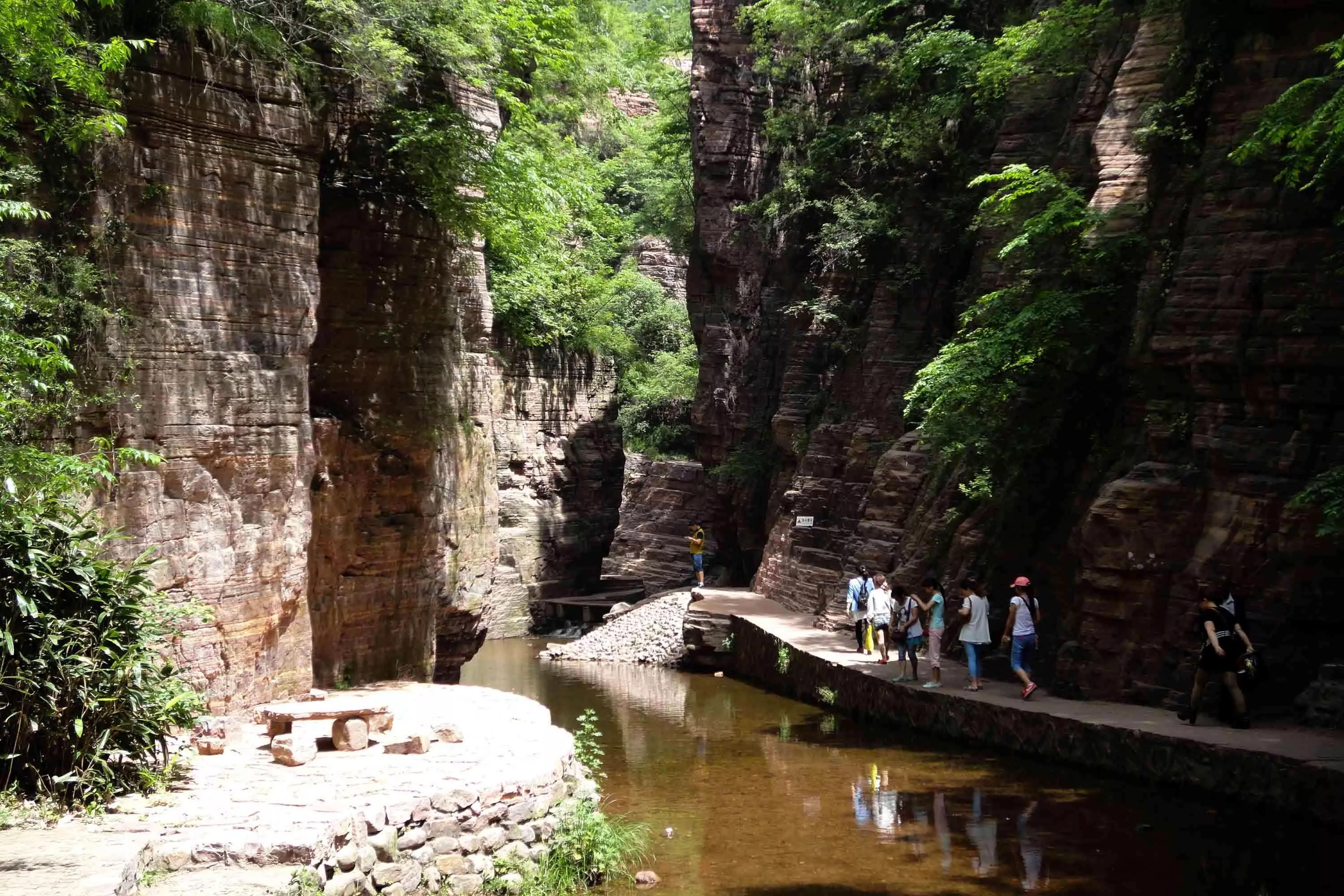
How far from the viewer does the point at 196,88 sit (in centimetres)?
1270

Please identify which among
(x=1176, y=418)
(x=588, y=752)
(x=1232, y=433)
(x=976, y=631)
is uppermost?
(x=1176, y=418)

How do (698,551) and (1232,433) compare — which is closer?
(1232,433)

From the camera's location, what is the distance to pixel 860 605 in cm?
2072

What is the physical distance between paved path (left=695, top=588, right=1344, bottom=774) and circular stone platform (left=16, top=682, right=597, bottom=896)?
6028 millimetres

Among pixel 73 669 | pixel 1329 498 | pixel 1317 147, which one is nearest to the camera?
pixel 73 669

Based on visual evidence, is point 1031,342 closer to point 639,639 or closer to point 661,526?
point 639,639

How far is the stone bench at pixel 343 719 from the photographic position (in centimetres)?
1115

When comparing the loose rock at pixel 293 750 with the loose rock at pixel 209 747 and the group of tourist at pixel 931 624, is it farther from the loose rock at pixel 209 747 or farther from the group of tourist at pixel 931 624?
the group of tourist at pixel 931 624

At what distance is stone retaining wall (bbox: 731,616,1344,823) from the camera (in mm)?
11000

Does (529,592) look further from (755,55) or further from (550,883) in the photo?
(550,883)

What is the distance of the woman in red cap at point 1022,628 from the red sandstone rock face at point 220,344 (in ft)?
28.9

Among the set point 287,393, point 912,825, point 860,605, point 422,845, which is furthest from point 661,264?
point 422,845

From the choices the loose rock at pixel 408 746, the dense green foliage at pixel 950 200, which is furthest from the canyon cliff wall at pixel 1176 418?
the loose rock at pixel 408 746

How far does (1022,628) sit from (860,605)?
5.48 meters
